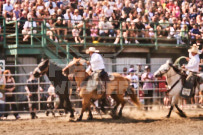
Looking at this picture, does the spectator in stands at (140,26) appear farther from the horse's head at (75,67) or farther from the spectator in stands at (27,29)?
the horse's head at (75,67)

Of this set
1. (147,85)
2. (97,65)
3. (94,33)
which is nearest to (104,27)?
(94,33)

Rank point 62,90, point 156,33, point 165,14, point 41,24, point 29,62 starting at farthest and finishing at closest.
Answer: point 165,14 → point 156,33 → point 29,62 → point 41,24 → point 62,90

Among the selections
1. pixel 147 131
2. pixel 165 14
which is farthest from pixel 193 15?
pixel 147 131

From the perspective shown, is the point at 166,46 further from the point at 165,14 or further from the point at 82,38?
the point at 82,38

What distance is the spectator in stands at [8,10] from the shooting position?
1860 cm

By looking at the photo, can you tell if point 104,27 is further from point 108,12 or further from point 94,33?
point 108,12

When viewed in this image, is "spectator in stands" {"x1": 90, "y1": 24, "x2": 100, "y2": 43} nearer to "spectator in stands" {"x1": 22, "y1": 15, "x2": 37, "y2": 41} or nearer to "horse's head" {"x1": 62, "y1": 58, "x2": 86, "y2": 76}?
"spectator in stands" {"x1": 22, "y1": 15, "x2": 37, "y2": 41}

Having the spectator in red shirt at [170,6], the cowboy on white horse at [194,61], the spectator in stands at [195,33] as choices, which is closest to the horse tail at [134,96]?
the cowboy on white horse at [194,61]

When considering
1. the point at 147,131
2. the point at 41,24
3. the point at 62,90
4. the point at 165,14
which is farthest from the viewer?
the point at 165,14

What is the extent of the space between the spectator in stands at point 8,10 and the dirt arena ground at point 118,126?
208 inches

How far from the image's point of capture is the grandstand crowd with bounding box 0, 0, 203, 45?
1894 centimetres

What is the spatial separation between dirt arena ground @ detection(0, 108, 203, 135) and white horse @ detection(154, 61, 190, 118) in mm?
519

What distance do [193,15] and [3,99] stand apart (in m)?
12.9

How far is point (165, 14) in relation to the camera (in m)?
24.2
